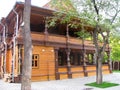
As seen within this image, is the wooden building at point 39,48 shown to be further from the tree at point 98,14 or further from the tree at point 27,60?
the tree at point 27,60

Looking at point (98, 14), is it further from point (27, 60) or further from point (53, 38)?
point (27, 60)

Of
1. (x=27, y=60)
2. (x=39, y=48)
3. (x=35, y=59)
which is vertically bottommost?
(x=35, y=59)

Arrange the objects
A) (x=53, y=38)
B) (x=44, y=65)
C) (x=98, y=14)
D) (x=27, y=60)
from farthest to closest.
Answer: (x=53, y=38)
(x=44, y=65)
(x=98, y=14)
(x=27, y=60)

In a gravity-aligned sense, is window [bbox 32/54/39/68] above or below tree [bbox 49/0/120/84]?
below

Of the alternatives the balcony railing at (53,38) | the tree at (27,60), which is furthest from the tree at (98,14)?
the tree at (27,60)

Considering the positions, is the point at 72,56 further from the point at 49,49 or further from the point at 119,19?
the point at 119,19

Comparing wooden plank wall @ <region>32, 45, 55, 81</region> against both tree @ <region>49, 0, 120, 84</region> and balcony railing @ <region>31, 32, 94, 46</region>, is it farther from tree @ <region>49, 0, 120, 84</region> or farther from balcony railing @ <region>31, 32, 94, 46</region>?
tree @ <region>49, 0, 120, 84</region>

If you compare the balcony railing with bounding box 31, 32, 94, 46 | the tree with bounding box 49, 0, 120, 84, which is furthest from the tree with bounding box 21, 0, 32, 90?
the balcony railing with bounding box 31, 32, 94, 46

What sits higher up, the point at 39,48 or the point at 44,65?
the point at 39,48

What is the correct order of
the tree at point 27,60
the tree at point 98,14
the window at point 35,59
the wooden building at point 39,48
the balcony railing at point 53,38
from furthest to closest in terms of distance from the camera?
the balcony railing at point 53,38 < the window at point 35,59 < the wooden building at point 39,48 < the tree at point 98,14 < the tree at point 27,60

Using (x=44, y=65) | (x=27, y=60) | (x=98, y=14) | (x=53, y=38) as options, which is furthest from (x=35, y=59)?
(x=27, y=60)

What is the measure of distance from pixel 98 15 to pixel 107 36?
2068 millimetres

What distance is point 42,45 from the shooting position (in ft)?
67.8

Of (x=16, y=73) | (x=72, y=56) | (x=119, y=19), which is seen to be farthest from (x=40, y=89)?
(x=72, y=56)
